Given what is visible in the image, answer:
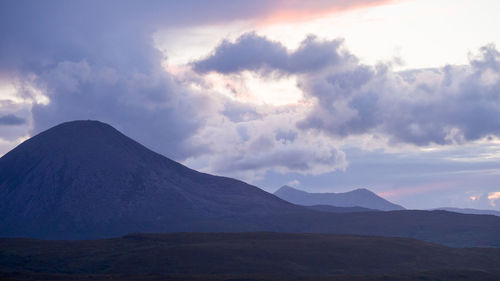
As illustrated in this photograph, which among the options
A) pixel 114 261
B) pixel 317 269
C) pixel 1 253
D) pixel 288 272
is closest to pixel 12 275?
pixel 114 261

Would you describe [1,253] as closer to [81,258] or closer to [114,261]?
Result: [81,258]

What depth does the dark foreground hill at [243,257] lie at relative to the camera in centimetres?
11500

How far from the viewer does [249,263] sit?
120 metres

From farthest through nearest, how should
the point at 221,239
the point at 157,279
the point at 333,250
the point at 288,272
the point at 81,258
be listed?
Result: 1. the point at 221,239
2. the point at 333,250
3. the point at 81,258
4. the point at 288,272
5. the point at 157,279

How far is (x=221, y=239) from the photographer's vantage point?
15338 centimetres

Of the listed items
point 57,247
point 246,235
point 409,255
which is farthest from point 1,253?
point 409,255

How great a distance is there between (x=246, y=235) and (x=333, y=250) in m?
32.1

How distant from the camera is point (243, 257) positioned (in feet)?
408

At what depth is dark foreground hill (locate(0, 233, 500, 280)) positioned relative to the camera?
11500cm

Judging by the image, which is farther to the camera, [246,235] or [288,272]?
[246,235]

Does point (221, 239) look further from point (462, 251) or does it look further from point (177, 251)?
point (462, 251)

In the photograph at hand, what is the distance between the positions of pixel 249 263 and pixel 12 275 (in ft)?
159

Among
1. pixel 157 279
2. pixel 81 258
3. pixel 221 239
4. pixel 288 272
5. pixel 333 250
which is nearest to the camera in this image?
pixel 157 279

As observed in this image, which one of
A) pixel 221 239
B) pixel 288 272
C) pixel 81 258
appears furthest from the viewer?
pixel 221 239
